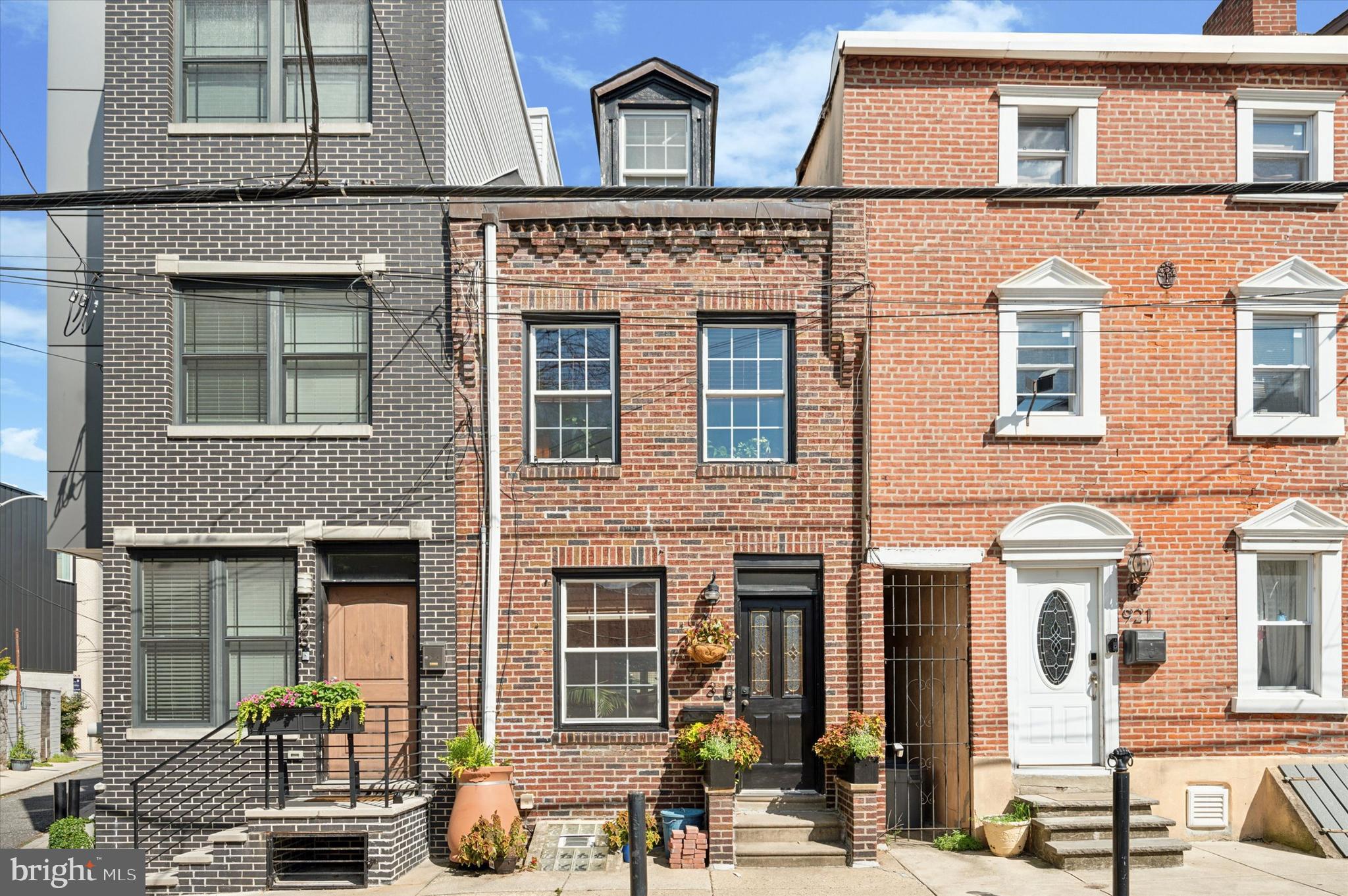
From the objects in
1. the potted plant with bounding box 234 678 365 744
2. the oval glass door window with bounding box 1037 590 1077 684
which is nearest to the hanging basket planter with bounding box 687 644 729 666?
the potted plant with bounding box 234 678 365 744

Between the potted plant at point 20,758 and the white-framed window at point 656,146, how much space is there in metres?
18.7

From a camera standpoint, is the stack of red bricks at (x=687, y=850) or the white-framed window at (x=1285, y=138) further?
the white-framed window at (x=1285, y=138)

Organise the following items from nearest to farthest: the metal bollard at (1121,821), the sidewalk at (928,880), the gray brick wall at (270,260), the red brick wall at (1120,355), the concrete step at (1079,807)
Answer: the metal bollard at (1121,821), the sidewalk at (928,880), the concrete step at (1079,807), the gray brick wall at (270,260), the red brick wall at (1120,355)

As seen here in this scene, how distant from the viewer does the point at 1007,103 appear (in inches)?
447

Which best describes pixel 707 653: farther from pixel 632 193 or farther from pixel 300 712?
pixel 632 193

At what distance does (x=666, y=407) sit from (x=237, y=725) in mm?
5286

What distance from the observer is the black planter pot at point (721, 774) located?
9984 mm

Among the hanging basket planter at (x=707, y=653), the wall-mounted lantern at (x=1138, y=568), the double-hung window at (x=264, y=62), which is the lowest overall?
the hanging basket planter at (x=707, y=653)

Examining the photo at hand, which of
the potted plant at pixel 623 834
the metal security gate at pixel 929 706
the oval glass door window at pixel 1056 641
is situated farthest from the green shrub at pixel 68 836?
the oval glass door window at pixel 1056 641

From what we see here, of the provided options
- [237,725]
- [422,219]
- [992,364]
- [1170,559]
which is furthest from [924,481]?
[237,725]

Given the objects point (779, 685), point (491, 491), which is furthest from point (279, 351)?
point (779, 685)

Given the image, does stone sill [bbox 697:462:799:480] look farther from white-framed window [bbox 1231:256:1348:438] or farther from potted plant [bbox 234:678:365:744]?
white-framed window [bbox 1231:256:1348:438]

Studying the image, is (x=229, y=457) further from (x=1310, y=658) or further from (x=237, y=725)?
(x=1310, y=658)

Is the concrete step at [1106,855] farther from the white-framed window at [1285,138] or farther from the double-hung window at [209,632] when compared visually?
the double-hung window at [209,632]
